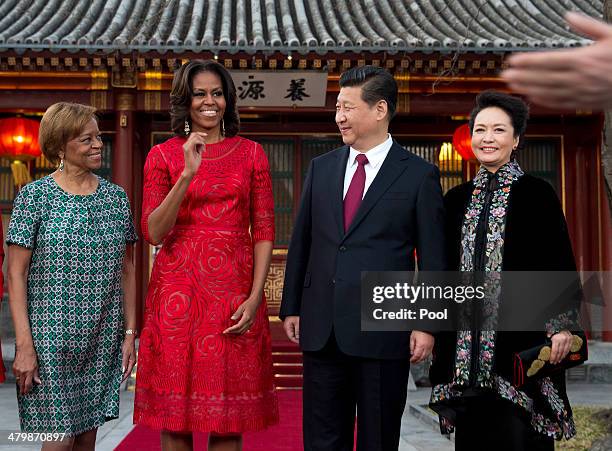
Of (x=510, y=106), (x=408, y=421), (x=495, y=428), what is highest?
(x=510, y=106)

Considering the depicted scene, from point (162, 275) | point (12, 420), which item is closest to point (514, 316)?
point (162, 275)

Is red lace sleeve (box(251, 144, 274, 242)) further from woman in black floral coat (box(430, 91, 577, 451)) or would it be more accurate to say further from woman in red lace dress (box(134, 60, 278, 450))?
woman in black floral coat (box(430, 91, 577, 451))

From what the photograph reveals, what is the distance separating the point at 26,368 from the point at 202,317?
738 millimetres

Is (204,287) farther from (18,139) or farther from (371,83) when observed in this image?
(18,139)

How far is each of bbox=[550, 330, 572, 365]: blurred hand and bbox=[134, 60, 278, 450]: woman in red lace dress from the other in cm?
114

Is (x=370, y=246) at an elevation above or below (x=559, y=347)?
above

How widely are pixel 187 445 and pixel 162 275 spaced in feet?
2.32

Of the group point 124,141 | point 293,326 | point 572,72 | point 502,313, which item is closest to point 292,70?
point 124,141

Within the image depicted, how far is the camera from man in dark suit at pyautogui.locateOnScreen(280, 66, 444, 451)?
2777mm

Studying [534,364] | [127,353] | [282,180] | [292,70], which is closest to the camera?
[534,364]

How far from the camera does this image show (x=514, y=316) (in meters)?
2.81

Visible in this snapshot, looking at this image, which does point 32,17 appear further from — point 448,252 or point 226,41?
point 448,252

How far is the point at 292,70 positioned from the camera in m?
8.19

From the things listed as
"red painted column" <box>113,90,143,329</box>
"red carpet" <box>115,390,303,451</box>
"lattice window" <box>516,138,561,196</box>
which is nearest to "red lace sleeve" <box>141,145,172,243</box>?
"red carpet" <box>115,390,303,451</box>
